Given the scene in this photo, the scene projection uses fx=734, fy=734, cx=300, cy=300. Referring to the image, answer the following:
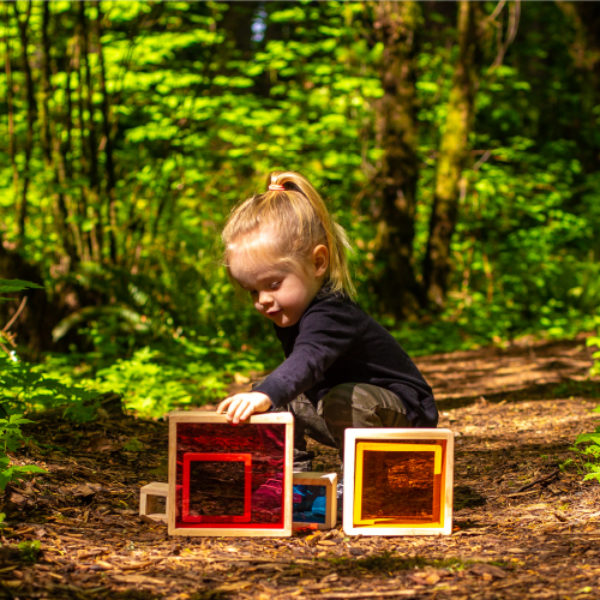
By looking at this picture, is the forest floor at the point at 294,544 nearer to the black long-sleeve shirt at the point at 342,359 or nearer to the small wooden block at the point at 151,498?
the small wooden block at the point at 151,498

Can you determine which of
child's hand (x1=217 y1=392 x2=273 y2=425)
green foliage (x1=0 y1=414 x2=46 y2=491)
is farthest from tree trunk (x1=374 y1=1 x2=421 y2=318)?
child's hand (x1=217 y1=392 x2=273 y2=425)

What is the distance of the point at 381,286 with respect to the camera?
33.0ft

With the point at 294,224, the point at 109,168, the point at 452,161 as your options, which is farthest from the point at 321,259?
the point at 452,161

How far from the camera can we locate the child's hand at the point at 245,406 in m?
2.42

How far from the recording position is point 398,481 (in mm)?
2678

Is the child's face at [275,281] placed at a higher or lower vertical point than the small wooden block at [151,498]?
higher

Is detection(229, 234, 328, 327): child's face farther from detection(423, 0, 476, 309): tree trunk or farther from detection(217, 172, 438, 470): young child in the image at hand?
detection(423, 0, 476, 309): tree trunk

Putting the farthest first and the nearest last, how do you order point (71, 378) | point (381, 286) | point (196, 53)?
point (196, 53) → point (381, 286) → point (71, 378)

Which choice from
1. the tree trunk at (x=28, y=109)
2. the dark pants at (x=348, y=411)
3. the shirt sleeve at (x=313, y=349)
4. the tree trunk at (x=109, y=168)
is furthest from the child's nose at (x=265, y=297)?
the tree trunk at (x=109, y=168)

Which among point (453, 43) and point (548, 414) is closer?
point (548, 414)

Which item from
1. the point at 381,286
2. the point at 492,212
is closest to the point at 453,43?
the point at 492,212

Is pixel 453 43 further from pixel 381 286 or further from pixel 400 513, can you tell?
pixel 400 513

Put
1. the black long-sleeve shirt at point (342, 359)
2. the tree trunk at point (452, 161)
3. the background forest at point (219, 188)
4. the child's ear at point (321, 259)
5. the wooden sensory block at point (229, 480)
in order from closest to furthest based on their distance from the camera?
1. the wooden sensory block at point (229, 480)
2. the black long-sleeve shirt at point (342, 359)
3. the child's ear at point (321, 259)
4. the background forest at point (219, 188)
5. the tree trunk at point (452, 161)

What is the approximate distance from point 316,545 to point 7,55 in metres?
7.36
